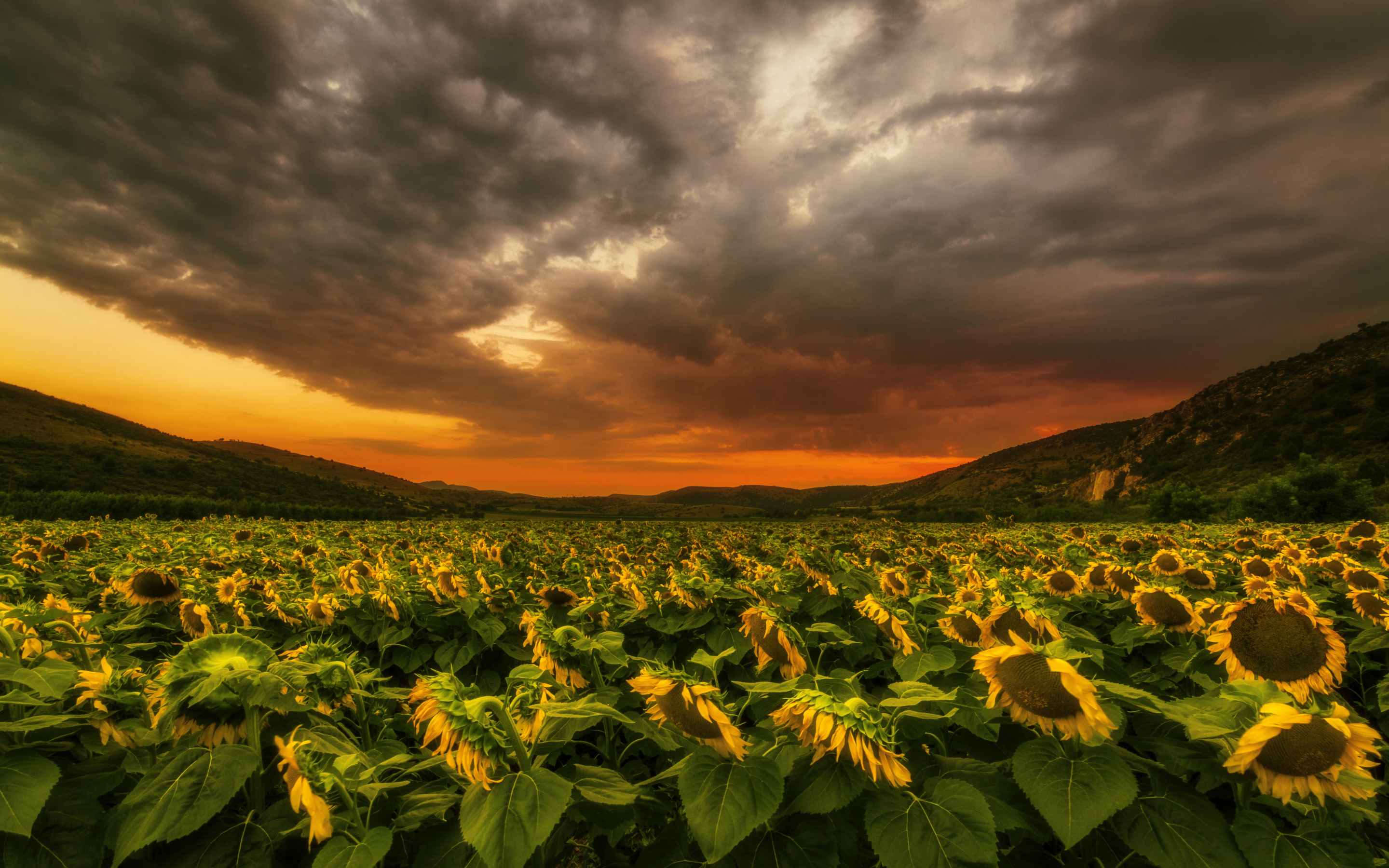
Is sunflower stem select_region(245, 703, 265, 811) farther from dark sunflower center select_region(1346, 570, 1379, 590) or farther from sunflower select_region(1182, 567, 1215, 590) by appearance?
dark sunflower center select_region(1346, 570, 1379, 590)

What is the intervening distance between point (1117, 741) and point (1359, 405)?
3784 inches

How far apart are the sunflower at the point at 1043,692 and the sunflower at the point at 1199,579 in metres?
4.85

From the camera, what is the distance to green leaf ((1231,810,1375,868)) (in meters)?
1.75

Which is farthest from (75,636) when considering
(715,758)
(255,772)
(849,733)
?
(849,733)

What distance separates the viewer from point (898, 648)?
13.8 ft

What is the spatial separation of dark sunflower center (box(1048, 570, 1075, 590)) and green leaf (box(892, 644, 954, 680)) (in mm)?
2862

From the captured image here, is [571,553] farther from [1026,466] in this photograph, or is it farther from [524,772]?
[1026,466]

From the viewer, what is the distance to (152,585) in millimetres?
5090

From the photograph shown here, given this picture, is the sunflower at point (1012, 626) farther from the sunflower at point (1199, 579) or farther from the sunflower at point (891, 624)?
→ the sunflower at point (1199, 579)

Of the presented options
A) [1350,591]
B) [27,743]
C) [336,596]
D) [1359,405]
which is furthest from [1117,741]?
[1359,405]

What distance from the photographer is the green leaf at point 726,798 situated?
1.70 m

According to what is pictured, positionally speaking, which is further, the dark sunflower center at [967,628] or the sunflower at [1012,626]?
the dark sunflower center at [967,628]

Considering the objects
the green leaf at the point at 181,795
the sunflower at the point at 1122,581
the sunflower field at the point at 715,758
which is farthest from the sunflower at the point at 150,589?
the sunflower at the point at 1122,581

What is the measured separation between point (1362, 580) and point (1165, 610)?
104 inches
